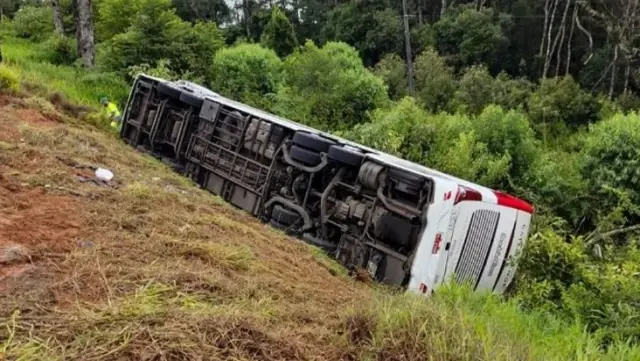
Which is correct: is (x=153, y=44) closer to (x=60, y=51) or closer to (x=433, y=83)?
(x=60, y=51)

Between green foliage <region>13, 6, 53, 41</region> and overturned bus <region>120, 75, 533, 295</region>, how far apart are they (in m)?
20.0

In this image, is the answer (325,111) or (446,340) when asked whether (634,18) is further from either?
(446,340)

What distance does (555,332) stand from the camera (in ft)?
14.7

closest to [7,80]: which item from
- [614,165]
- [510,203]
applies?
[510,203]

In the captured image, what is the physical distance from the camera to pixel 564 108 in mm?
22125

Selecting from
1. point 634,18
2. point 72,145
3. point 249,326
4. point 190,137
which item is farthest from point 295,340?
point 634,18

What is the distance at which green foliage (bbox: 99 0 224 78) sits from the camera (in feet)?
52.9

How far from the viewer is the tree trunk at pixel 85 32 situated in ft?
52.3

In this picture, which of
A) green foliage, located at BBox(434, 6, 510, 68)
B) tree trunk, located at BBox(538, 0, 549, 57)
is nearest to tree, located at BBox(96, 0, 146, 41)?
green foliage, located at BBox(434, 6, 510, 68)

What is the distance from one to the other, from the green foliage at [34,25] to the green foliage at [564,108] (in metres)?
19.9

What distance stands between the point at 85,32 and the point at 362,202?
1269 centimetres

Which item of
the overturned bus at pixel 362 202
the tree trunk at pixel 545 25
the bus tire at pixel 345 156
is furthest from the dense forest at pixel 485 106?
the bus tire at pixel 345 156

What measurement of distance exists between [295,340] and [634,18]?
1081 inches

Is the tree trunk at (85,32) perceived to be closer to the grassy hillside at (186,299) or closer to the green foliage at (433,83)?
the grassy hillside at (186,299)
